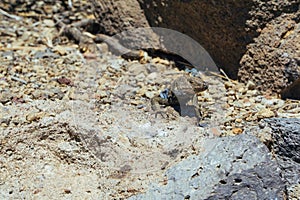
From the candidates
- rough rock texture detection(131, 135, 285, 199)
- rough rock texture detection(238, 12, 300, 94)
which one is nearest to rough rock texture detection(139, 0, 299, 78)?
rough rock texture detection(238, 12, 300, 94)

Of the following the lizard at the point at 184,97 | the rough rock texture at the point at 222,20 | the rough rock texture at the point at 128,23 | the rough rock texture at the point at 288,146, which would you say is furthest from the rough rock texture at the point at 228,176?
the rough rock texture at the point at 128,23

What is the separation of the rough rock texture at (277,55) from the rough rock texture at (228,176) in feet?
1.81

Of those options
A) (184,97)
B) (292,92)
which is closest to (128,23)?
(184,97)

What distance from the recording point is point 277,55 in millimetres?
2451

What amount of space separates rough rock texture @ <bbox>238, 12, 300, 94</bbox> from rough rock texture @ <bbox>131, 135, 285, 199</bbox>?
1.81 ft

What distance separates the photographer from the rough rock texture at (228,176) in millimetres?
1858

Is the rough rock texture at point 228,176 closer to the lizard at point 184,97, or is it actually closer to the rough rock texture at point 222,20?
the lizard at point 184,97

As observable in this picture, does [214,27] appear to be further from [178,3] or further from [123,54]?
[123,54]

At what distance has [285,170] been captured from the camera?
204cm

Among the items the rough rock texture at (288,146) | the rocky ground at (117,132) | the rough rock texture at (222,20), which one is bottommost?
the rocky ground at (117,132)

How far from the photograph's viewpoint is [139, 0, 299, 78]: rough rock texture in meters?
2.51

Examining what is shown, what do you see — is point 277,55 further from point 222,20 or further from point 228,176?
point 228,176

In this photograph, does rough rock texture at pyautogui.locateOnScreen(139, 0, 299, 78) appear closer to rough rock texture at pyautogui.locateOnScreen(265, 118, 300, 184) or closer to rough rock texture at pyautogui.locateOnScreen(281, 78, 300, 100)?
rough rock texture at pyautogui.locateOnScreen(281, 78, 300, 100)

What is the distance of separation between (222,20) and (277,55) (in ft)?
1.08
